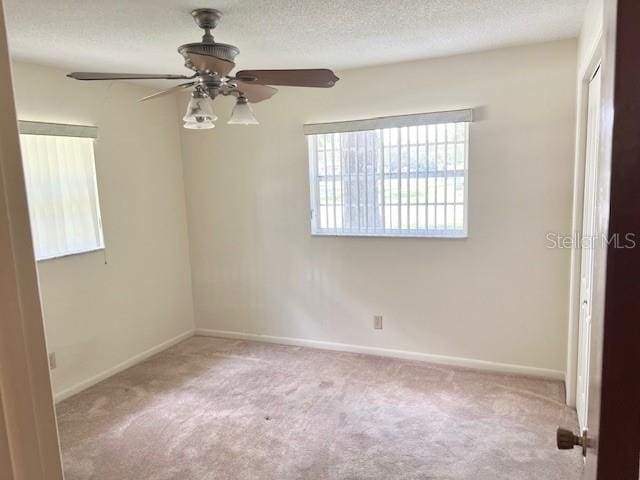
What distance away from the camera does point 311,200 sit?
12.3 feet

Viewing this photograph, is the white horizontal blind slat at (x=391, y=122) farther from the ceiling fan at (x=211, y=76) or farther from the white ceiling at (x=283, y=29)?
the ceiling fan at (x=211, y=76)

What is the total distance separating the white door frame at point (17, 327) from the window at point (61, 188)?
8.96 feet

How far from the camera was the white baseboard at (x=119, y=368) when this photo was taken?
319cm

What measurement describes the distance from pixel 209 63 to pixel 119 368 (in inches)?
109

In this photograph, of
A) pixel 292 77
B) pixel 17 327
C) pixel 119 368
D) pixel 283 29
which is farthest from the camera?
pixel 119 368

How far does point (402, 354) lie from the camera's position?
143 inches

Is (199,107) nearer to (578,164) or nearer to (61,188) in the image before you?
(61,188)

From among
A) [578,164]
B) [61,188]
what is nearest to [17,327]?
[578,164]

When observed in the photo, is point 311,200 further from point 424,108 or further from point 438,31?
point 438,31

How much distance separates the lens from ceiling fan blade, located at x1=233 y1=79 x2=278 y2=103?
2180mm

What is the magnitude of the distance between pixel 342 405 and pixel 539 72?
2614 mm

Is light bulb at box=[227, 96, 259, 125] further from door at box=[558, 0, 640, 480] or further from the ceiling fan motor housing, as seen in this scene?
door at box=[558, 0, 640, 480]

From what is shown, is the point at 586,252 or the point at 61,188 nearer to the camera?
A: the point at 586,252

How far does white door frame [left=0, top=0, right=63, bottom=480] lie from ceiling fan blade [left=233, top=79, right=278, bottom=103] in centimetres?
168
